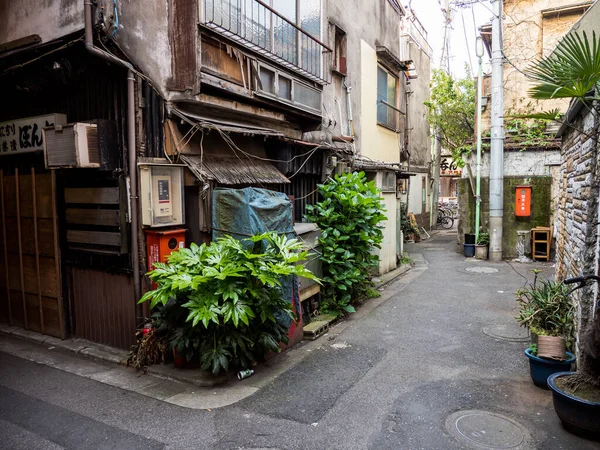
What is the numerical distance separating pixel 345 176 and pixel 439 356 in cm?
461

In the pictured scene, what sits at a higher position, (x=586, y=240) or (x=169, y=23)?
(x=169, y=23)

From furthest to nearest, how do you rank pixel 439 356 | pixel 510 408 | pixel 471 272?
1. pixel 471 272
2. pixel 439 356
3. pixel 510 408

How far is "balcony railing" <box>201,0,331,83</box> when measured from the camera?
23.0 ft

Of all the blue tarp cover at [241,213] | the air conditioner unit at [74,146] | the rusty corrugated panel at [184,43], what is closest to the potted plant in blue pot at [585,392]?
the blue tarp cover at [241,213]

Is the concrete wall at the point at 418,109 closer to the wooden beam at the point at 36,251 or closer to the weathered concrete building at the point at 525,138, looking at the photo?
the weathered concrete building at the point at 525,138

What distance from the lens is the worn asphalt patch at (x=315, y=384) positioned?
539cm

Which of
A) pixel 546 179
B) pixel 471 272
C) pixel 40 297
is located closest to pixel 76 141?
pixel 40 297

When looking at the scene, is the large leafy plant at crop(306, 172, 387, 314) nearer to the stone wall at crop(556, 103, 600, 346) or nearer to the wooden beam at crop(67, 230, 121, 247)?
the stone wall at crop(556, 103, 600, 346)

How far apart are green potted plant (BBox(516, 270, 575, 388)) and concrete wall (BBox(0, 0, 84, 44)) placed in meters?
8.02

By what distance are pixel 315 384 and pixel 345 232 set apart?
4.10m

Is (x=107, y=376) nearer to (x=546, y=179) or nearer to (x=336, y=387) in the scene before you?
(x=336, y=387)

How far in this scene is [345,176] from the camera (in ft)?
32.9

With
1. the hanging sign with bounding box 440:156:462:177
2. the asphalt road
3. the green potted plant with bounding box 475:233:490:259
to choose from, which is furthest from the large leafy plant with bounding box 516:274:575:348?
the hanging sign with bounding box 440:156:462:177

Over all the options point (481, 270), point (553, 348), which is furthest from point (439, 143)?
point (553, 348)
